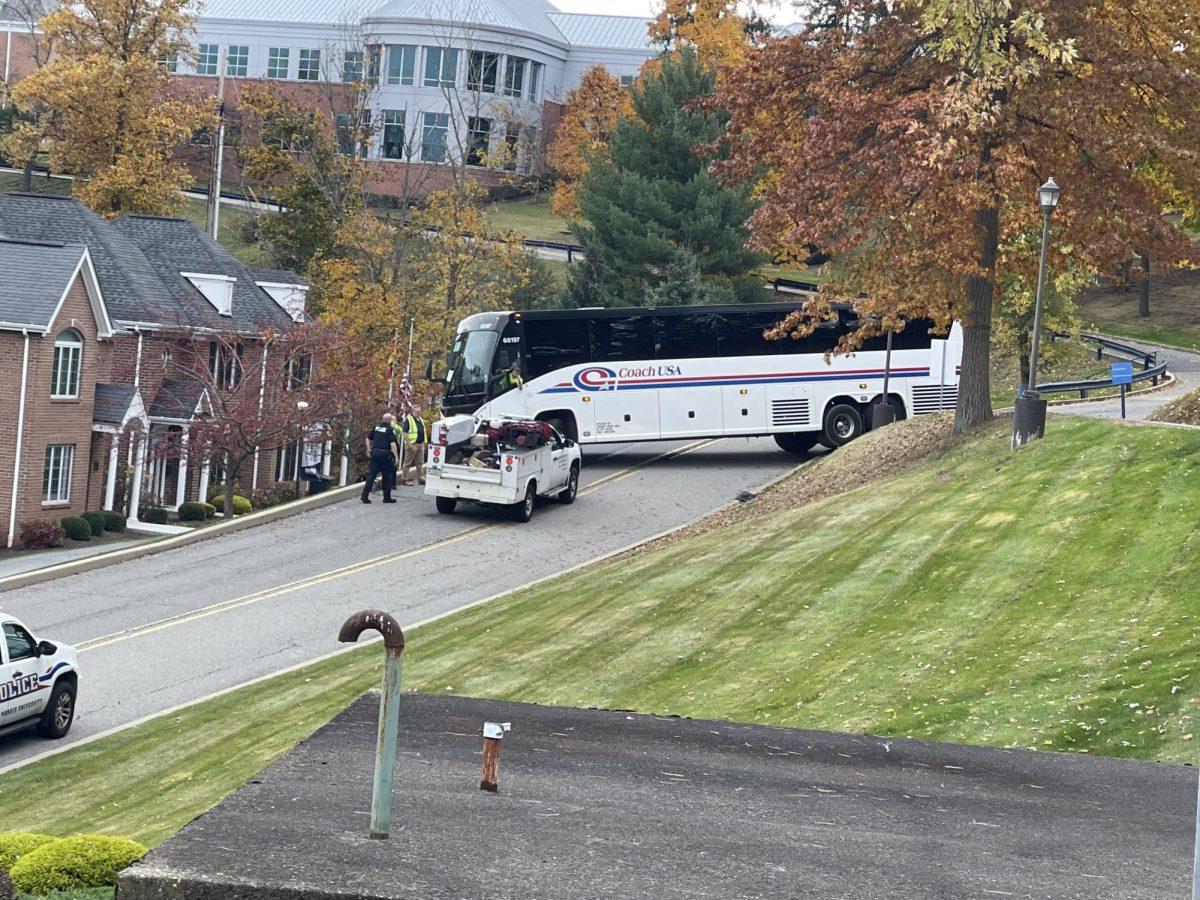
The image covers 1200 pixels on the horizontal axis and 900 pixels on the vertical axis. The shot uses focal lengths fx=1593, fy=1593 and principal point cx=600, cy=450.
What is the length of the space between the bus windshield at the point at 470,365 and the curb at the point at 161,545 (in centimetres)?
459

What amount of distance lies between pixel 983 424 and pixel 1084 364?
1320 inches

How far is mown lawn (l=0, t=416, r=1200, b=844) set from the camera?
587 inches

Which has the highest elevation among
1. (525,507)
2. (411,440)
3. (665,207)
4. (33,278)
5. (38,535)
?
(665,207)

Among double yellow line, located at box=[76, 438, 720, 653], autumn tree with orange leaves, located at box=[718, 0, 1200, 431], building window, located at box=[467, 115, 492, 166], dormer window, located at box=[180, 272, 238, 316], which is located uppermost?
building window, located at box=[467, 115, 492, 166]

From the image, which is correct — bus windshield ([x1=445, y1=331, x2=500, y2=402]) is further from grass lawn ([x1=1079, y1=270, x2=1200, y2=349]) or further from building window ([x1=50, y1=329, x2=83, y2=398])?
grass lawn ([x1=1079, y1=270, x2=1200, y2=349])

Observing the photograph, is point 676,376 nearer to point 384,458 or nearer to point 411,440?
point 411,440

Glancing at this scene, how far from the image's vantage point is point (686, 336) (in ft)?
134

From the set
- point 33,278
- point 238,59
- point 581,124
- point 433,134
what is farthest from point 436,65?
point 33,278

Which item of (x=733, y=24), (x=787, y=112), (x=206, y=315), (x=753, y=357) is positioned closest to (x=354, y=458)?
(x=206, y=315)

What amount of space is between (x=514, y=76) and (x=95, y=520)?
65.5 m

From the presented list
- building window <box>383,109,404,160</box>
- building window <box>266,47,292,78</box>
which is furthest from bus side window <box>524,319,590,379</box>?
building window <box>266,47,292,78</box>

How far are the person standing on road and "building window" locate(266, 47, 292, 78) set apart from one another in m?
66.3

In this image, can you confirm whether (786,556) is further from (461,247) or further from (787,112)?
(461,247)

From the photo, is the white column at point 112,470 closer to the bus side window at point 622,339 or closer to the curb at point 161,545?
the curb at point 161,545
